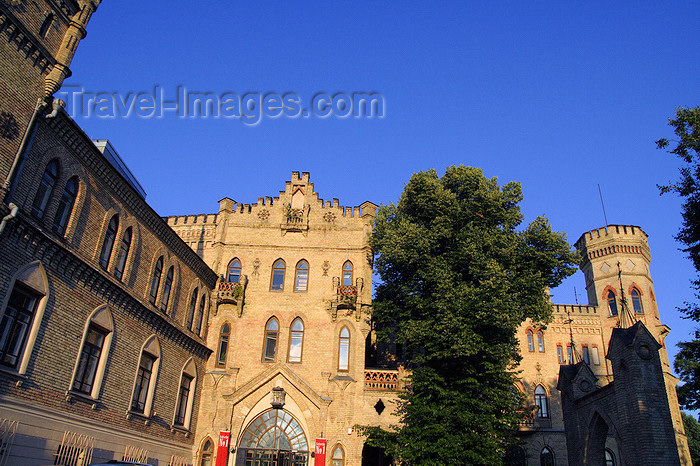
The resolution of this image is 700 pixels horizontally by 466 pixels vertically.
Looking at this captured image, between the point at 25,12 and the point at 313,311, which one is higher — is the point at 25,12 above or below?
above

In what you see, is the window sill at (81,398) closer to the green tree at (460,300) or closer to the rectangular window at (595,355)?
the green tree at (460,300)

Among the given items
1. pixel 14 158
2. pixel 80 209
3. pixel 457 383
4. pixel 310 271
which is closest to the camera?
pixel 14 158

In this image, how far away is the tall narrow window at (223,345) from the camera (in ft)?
86.1

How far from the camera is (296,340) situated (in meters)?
26.6

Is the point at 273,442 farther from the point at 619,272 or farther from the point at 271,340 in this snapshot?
the point at 619,272

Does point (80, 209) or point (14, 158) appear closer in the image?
point (14, 158)

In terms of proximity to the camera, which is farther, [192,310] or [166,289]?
[192,310]

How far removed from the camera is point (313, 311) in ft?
88.4

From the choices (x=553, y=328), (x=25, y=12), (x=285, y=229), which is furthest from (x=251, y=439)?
(x=553, y=328)

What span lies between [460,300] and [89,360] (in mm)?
14446

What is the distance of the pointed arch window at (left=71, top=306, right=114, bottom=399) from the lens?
16.7 m

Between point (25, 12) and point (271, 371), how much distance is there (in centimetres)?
1741

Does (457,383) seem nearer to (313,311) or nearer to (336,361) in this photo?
(336,361)

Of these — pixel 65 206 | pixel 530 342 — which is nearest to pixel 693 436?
pixel 530 342
